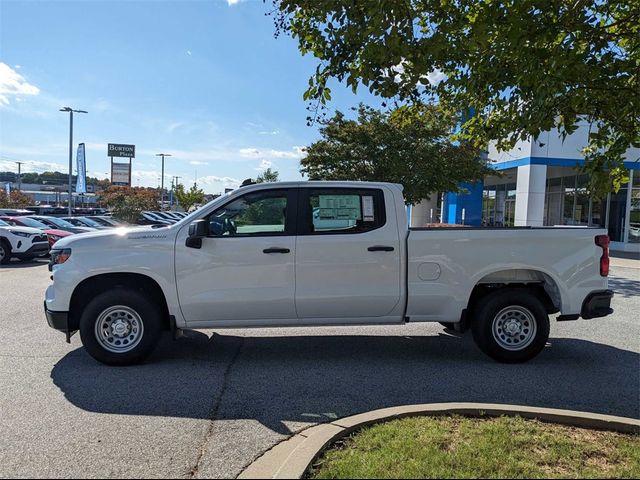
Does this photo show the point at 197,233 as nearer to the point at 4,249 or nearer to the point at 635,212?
the point at 4,249

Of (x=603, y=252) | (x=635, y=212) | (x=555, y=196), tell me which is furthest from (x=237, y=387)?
(x=555, y=196)

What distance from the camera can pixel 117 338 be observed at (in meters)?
5.56

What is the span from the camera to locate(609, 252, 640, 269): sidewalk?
59.0 feet

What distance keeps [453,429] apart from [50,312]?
4.37m

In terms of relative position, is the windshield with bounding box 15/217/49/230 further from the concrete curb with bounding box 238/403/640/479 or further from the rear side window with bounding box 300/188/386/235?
the concrete curb with bounding box 238/403/640/479

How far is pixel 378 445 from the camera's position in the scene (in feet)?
11.3

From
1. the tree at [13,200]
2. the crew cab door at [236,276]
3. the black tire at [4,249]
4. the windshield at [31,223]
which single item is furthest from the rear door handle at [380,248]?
the tree at [13,200]

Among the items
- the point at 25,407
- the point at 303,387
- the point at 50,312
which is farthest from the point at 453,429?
the point at 50,312

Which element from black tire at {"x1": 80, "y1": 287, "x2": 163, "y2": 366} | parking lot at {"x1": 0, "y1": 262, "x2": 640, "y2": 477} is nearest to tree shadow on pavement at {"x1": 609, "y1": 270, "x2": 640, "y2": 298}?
parking lot at {"x1": 0, "y1": 262, "x2": 640, "y2": 477}

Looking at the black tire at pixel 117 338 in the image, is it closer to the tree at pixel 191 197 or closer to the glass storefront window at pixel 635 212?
the glass storefront window at pixel 635 212

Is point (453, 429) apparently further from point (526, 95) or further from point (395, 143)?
point (395, 143)

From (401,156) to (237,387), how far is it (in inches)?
665

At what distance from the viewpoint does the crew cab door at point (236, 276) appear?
5500 millimetres

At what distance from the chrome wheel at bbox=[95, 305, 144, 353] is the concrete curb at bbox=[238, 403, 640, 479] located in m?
2.55
